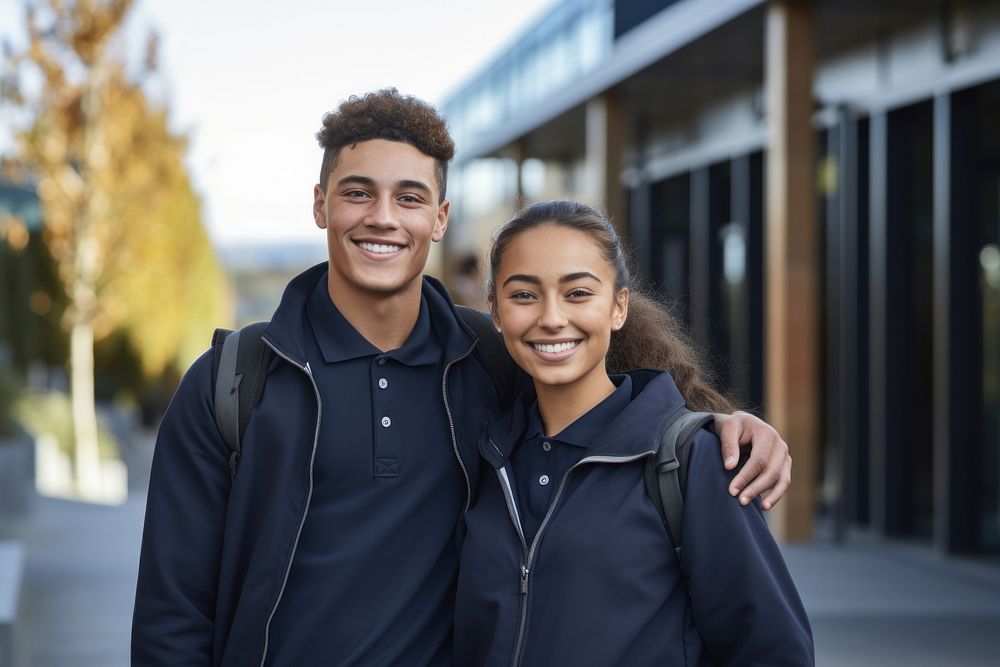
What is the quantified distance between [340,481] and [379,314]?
0.37m

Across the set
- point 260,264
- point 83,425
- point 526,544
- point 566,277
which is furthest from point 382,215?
point 260,264

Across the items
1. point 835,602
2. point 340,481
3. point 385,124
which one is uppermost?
point 385,124

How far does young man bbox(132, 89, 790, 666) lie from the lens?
2592 millimetres

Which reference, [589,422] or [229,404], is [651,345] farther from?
[229,404]

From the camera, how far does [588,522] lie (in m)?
2.41

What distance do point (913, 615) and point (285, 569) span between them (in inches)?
241

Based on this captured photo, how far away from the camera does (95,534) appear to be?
11.5m

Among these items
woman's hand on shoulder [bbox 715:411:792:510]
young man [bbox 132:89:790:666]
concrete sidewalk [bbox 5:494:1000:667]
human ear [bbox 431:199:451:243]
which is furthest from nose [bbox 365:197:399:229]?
concrete sidewalk [bbox 5:494:1000:667]

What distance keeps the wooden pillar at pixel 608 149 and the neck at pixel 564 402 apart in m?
12.8

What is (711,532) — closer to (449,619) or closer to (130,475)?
(449,619)

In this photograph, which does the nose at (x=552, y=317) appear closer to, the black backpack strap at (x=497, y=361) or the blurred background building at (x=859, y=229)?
the black backpack strap at (x=497, y=361)

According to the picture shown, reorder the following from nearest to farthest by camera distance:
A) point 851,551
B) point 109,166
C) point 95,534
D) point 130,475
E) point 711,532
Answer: point 711,532, point 851,551, point 95,534, point 109,166, point 130,475

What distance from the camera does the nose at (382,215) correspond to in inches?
106

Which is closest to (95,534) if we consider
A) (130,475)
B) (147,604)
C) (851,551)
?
(851,551)
